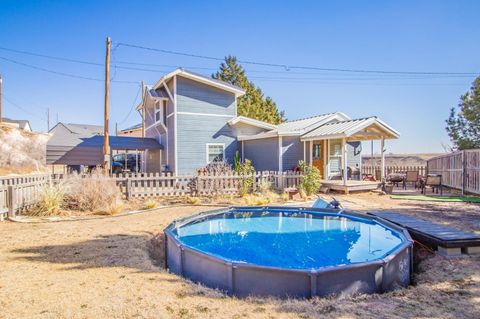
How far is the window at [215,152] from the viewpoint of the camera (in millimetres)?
17359

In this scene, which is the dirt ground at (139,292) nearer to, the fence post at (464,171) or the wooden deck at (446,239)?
the wooden deck at (446,239)

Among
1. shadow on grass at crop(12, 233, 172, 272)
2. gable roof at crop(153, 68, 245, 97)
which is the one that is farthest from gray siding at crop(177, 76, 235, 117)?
shadow on grass at crop(12, 233, 172, 272)

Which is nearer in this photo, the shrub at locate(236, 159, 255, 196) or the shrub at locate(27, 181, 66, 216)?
the shrub at locate(27, 181, 66, 216)

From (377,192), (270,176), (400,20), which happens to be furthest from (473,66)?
(270,176)

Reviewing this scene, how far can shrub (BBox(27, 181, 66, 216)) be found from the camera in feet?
29.3

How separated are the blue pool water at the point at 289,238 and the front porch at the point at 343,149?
5.83 metres

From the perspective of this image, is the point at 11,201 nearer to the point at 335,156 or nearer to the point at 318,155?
the point at 318,155

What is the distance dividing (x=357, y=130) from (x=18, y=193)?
1292 cm

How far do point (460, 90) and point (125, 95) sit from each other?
28.5 meters

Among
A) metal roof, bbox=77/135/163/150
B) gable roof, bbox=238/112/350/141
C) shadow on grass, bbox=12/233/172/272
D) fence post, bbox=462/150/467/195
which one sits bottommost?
shadow on grass, bbox=12/233/172/272

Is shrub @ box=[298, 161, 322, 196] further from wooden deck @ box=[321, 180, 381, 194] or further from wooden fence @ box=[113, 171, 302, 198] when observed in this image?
wooden deck @ box=[321, 180, 381, 194]

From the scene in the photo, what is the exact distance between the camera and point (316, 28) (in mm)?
17359

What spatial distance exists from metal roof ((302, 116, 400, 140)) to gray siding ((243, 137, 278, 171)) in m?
1.69

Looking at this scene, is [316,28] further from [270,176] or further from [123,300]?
[123,300]
